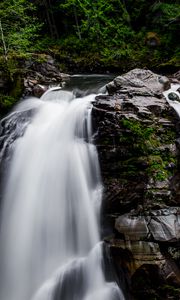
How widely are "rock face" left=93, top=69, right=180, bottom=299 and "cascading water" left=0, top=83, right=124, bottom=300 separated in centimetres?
35

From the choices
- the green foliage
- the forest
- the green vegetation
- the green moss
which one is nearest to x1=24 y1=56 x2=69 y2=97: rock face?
the green moss

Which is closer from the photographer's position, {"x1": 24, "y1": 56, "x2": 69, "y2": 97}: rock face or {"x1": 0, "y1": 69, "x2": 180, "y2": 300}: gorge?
{"x1": 0, "y1": 69, "x2": 180, "y2": 300}: gorge

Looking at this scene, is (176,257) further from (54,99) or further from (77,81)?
(77,81)

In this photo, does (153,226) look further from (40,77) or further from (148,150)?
(40,77)

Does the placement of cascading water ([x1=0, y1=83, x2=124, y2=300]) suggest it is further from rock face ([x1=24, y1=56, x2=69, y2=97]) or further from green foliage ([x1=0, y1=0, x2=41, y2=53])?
green foliage ([x1=0, y1=0, x2=41, y2=53])

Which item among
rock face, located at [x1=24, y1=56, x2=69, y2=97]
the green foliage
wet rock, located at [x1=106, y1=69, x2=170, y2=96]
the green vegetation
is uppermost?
the green foliage

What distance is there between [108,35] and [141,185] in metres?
14.0

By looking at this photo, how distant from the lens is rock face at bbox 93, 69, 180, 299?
523 cm

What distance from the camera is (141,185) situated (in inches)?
231

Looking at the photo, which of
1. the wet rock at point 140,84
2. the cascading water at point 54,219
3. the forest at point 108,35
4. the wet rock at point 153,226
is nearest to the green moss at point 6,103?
the forest at point 108,35

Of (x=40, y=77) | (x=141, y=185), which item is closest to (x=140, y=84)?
(x=141, y=185)

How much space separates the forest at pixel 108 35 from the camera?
14.4 metres

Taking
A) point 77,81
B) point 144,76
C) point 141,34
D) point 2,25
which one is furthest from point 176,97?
point 141,34

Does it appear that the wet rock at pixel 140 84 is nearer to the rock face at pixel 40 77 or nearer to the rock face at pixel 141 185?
the rock face at pixel 141 185
